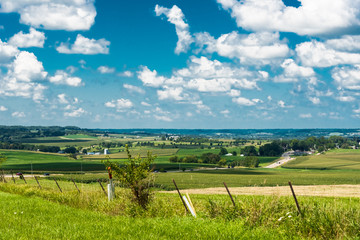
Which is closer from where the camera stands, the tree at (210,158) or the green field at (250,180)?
the green field at (250,180)

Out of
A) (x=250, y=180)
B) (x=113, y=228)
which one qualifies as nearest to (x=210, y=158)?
(x=250, y=180)

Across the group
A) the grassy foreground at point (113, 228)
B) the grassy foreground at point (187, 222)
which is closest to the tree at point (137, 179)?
the grassy foreground at point (187, 222)

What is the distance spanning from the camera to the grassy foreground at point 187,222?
13648 mm

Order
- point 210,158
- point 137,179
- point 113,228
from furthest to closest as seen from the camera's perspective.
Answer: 1. point 210,158
2. point 137,179
3. point 113,228

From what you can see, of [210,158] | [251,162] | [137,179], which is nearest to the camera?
[137,179]

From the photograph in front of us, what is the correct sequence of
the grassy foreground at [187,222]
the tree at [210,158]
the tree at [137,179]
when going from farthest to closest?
the tree at [210,158] → the tree at [137,179] → the grassy foreground at [187,222]

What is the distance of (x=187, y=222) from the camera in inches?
620

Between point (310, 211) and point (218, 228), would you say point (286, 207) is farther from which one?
point (218, 228)

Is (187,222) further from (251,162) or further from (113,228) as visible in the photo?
(251,162)

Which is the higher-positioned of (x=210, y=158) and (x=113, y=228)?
(x=113, y=228)

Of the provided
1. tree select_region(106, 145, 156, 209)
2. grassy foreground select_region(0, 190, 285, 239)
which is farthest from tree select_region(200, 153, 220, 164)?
grassy foreground select_region(0, 190, 285, 239)

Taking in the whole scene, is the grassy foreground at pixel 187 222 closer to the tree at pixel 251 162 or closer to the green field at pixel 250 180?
the green field at pixel 250 180

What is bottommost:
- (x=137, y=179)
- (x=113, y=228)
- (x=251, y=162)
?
(x=251, y=162)

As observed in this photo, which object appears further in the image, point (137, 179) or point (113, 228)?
point (137, 179)
